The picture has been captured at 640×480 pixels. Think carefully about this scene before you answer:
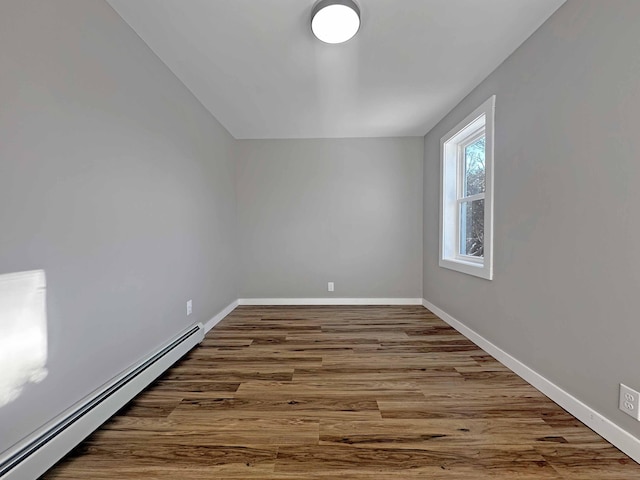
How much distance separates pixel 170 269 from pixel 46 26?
1.55 metres

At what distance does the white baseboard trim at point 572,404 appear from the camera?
129 cm

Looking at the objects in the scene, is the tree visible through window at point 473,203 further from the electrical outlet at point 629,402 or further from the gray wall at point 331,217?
the electrical outlet at point 629,402

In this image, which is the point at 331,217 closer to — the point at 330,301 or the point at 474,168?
the point at 330,301

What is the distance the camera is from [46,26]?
4.10 feet

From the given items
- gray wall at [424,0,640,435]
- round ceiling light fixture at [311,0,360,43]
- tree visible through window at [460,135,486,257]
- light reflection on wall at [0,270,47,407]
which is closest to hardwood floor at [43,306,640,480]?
gray wall at [424,0,640,435]

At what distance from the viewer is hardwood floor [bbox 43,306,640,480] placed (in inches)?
48.7

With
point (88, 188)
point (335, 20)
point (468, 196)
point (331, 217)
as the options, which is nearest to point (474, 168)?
point (468, 196)

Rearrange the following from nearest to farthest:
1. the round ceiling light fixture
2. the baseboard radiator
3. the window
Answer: the baseboard radiator < the round ceiling light fixture < the window

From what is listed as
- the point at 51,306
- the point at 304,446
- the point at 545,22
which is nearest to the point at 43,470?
the point at 51,306

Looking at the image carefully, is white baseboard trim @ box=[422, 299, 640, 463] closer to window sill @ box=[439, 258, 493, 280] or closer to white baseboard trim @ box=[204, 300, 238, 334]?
window sill @ box=[439, 258, 493, 280]

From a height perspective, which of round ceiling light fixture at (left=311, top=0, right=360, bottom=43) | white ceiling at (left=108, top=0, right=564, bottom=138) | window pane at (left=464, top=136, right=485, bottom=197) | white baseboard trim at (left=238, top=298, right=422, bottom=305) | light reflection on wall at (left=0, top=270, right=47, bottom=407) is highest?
white ceiling at (left=108, top=0, right=564, bottom=138)

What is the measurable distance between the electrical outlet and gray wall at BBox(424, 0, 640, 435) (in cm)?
3

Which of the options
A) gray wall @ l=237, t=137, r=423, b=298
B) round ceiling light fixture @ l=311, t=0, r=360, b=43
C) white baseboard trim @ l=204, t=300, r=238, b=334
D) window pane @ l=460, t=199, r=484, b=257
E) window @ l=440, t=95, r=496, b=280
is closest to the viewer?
round ceiling light fixture @ l=311, t=0, r=360, b=43

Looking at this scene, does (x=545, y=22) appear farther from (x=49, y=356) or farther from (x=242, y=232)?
(x=242, y=232)
